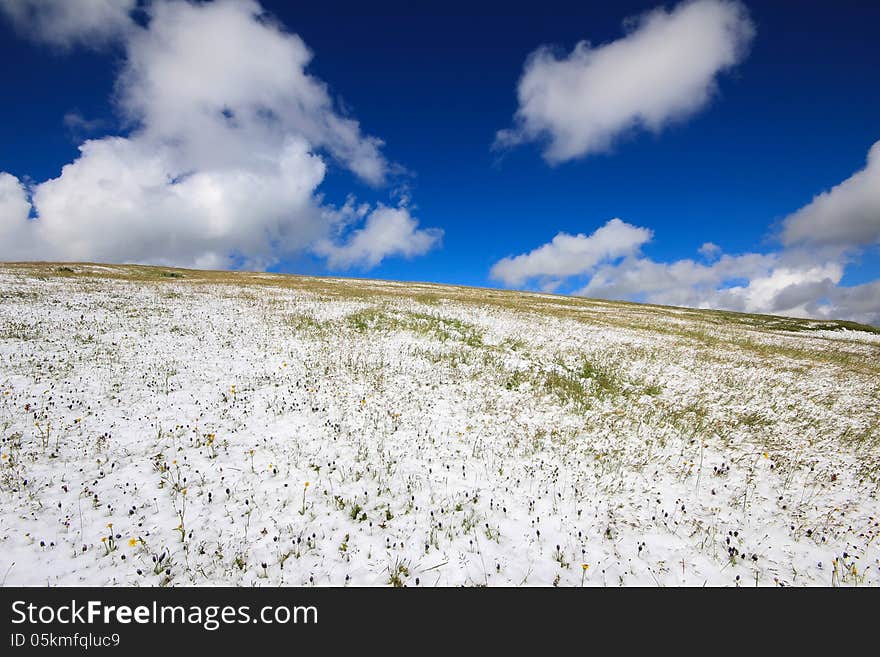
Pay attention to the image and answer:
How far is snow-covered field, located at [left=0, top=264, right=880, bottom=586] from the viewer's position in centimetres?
593

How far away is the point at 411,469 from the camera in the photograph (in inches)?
338

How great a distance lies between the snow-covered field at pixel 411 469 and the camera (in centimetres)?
593

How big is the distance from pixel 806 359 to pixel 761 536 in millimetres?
25152

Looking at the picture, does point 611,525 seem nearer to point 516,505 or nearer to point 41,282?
point 516,505

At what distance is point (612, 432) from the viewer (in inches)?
434

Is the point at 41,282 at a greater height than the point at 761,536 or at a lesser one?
greater

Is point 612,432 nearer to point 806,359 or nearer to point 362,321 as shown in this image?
point 362,321

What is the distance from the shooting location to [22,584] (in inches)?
200

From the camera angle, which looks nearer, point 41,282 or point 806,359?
point 806,359
